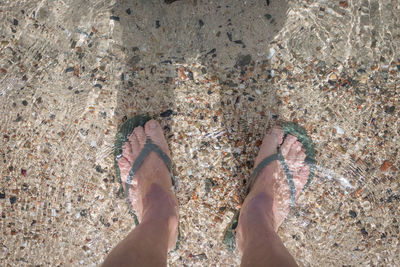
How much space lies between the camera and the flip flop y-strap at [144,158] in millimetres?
2434

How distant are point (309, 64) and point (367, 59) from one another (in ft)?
1.52

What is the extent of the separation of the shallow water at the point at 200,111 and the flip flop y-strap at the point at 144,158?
0.28ft

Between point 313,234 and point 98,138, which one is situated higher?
point 98,138

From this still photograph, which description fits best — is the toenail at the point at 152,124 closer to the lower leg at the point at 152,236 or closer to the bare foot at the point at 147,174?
the bare foot at the point at 147,174

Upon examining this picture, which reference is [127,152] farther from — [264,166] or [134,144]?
[264,166]

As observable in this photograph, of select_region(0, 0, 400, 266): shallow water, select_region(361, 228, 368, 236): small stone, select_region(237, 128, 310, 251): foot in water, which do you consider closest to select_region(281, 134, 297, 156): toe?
select_region(237, 128, 310, 251): foot in water

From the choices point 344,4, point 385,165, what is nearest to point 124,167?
point 385,165

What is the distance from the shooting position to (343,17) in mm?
2383

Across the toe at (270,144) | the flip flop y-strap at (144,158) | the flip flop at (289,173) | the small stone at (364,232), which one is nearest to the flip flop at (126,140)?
the flip flop y-strap at (144,158)

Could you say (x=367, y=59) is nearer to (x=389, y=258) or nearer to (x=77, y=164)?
(x=389, y=258)

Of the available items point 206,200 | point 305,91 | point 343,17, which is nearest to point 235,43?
point 305,91

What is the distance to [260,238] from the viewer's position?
6.69 ft

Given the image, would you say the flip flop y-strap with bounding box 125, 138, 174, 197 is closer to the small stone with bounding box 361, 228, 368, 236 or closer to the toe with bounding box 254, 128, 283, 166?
the toe with bounding box 254, 128, 283, 166

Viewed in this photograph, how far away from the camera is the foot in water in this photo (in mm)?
2268
